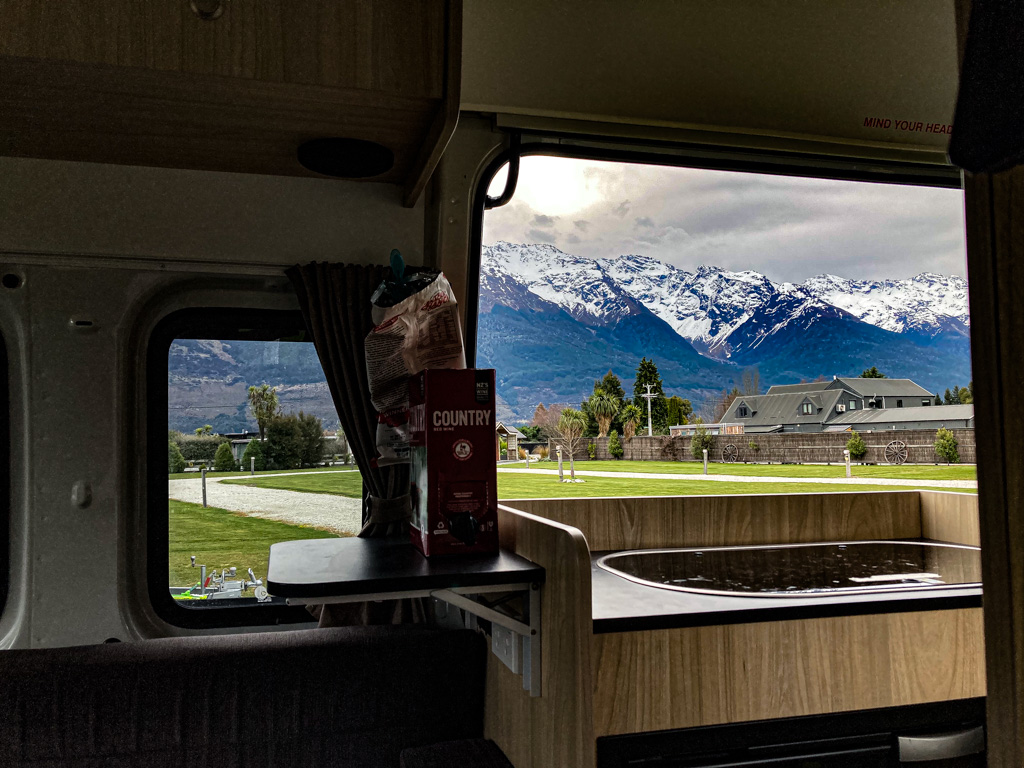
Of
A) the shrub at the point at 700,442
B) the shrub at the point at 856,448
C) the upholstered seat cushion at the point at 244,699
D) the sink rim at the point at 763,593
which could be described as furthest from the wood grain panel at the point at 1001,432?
the shrub at the point at 856,448

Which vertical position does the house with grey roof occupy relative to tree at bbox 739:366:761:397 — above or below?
below

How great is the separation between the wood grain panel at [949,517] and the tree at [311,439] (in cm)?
204

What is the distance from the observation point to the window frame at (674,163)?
6.89 ft

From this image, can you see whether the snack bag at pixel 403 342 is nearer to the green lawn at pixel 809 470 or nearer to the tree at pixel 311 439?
the tree at pixel 311 439

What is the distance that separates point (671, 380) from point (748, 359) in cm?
33

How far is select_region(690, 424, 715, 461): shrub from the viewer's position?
2500 mm

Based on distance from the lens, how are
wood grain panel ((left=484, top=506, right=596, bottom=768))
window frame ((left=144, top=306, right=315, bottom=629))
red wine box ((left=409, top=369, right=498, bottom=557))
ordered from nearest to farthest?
wood grain panel ((left=484, top=506, right=596, bottom=768)), red wine box ((left=409, top=369, right=498, bottom=557)), window frame ((left=144, top=306, right=315, bottom=629))

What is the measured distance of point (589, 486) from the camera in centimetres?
232

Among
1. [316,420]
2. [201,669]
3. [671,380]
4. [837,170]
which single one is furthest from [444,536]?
[837,170]

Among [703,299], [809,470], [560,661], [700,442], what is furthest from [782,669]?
[703,299]

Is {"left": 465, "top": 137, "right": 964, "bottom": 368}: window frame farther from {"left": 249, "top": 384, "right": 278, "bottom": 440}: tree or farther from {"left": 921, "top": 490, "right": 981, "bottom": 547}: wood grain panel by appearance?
{"left": 921, "top": 490, "right": 981, "bottom": 547}: wood grain panel

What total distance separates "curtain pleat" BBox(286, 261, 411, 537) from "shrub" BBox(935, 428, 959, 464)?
193 centimetres

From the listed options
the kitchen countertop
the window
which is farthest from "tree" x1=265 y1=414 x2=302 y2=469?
the kitchen countertop

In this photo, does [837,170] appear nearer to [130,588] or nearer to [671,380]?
[671,380]
